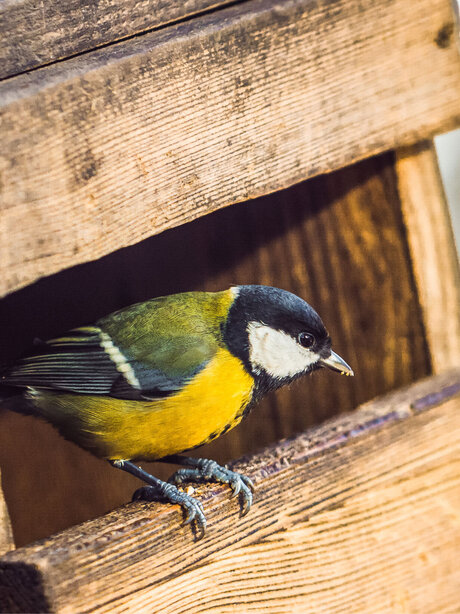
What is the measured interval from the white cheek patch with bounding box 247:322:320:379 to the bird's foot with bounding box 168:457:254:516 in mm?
200

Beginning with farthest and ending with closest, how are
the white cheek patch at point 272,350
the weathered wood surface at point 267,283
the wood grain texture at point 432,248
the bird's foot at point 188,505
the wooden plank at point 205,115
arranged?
1. the wood grain texture at point 432,248
2. the weathered wood surface at point 267,283
3. the white cheek patch at point 272,350
4. the bird's foot at point 188,505
5. the wooden plank at point 205,115

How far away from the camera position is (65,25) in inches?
51.0

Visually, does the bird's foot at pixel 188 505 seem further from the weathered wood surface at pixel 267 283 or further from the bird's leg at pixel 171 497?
the weathered wood surface at pixel 267 283

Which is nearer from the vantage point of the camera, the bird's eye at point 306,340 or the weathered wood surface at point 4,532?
the weathered wood surface at point 4,532

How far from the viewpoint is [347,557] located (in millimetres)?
1639

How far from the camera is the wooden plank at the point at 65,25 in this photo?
48.9 inches

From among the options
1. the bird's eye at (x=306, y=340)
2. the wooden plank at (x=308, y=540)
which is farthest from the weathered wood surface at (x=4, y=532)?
the bird's eye at (x=306, y=340)

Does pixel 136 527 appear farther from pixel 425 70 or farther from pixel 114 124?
pixel 425 70

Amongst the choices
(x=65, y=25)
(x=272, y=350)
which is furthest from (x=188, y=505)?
(x=65, y=25)

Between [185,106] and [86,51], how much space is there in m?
0.18

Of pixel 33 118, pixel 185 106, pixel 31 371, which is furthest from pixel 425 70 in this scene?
pixel 31 371

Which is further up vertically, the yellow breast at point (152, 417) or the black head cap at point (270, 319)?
the black head cap at point (270, 319)

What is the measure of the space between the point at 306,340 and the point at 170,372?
27 centimetres

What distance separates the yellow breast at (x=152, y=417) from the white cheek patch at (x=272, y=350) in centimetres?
7
